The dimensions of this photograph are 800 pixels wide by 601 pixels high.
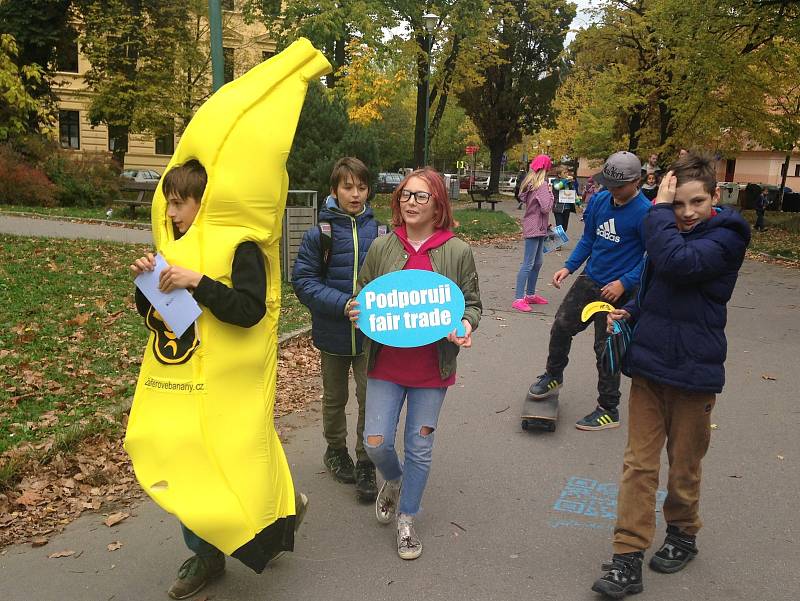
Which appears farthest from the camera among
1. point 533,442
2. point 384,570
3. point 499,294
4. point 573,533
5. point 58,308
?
point 499,294

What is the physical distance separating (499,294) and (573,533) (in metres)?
7.60

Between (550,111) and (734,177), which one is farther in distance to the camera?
(734,177)

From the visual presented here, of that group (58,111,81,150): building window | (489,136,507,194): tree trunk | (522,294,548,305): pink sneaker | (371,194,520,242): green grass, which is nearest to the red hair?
(522,294,548,305): pink sneaker

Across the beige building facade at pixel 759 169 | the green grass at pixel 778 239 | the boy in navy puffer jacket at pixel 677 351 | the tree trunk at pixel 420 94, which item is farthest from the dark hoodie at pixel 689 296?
the beige building facade at pixel 759 169

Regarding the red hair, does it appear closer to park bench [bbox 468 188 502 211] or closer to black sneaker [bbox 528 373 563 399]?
black sneaker [bbox 528 373 563 399]

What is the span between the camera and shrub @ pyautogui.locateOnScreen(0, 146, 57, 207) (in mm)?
20250

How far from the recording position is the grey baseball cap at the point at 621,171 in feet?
16.5

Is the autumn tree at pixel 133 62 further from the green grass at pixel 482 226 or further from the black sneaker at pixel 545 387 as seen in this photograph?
the black sneaker at pixel 545 387

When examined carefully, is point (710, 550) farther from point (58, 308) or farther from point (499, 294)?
point (499, 294)

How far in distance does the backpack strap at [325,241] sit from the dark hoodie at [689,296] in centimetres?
169

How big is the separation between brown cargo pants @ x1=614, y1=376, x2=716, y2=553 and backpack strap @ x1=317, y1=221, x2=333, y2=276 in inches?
69.3

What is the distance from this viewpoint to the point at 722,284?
329 centimetres

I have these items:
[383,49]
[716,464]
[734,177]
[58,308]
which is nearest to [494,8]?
[383,49]

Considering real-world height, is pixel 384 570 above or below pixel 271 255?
below
